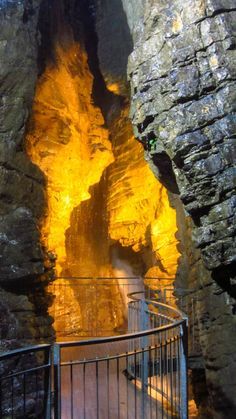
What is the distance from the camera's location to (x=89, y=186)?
53.0ft

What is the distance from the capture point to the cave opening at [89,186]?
13375 millimetres

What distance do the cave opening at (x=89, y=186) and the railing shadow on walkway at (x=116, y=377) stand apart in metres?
4.47

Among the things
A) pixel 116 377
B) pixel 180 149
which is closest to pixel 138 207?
pixel 180 149

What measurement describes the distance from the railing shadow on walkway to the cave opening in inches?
176

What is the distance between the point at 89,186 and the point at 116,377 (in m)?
9.58

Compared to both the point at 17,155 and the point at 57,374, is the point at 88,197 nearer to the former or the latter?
the point at 17,155

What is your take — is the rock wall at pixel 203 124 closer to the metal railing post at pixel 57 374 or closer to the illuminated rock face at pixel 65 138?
the illuminated rock face at pixel 65 138

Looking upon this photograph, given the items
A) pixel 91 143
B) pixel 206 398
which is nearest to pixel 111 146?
pixel 91 143

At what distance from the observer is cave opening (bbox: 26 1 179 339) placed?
13.4 metres

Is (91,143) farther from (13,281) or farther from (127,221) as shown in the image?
(13,281)

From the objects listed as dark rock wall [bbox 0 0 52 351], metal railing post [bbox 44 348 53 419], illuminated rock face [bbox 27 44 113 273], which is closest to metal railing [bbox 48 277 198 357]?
illuminated rock face [bbox 27 44 113 273]

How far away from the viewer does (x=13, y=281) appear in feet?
29.3

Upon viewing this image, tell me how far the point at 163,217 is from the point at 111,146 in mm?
3286

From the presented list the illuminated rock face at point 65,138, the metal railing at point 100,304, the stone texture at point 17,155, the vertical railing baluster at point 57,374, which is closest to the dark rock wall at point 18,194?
the stone texture at point 17,155
